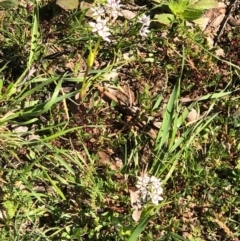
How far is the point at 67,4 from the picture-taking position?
10.5 feet

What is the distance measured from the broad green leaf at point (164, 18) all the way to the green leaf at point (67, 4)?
0.48m

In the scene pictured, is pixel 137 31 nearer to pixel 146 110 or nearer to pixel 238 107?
pixel 146 110

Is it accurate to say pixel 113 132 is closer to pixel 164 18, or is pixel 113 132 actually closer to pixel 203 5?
pixel 164 18

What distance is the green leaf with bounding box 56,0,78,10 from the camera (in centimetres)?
320

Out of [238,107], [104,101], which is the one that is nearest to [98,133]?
[104,101]

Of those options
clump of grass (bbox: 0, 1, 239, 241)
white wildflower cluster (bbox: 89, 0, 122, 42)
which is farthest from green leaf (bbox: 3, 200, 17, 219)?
white wildflower cluster (bbox: 89, 0, 122, 42)

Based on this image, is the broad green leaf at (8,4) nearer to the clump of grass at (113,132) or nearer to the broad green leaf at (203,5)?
the clump of grass at (113,132)

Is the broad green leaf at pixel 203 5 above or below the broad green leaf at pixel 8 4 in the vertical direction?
above

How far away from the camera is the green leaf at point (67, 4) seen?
10.5 feet

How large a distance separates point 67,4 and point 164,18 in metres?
0.57

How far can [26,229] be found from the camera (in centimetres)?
288

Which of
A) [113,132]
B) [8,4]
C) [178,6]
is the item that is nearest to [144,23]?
[178,6]

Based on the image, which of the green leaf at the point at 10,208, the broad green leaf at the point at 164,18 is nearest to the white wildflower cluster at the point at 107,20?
the broad green leaf at the point at 164,18

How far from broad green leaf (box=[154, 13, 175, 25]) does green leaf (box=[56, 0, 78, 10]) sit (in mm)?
477
